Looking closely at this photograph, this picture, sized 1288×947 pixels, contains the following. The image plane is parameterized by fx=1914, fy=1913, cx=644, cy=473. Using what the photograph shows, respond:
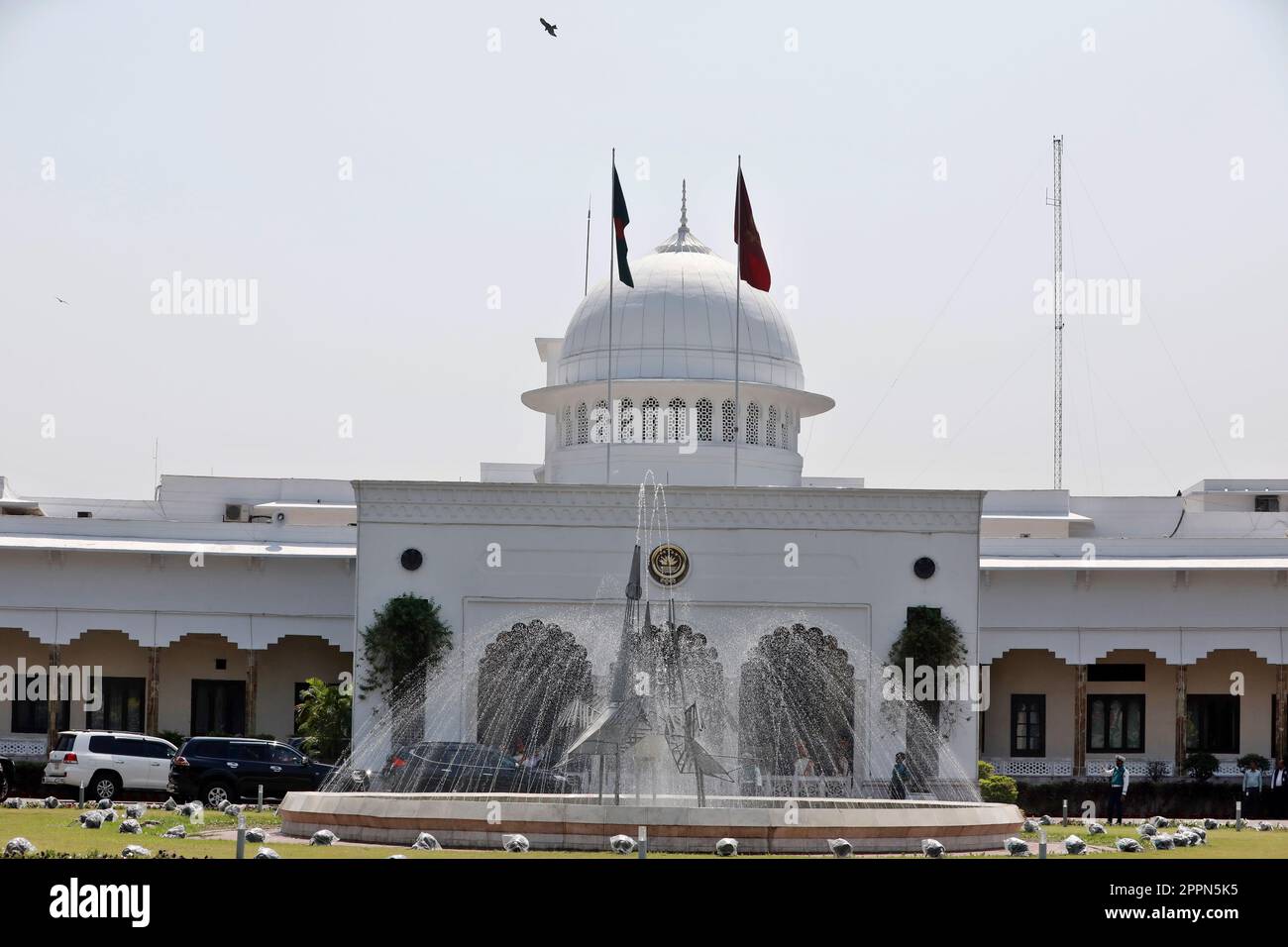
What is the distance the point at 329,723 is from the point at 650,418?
9.44m

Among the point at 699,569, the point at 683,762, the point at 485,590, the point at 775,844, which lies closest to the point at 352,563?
the point at 485,590

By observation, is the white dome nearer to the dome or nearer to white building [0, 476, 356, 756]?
the dome

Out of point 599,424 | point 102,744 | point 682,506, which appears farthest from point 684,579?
point 102,744

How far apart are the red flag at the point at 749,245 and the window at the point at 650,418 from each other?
3.99m

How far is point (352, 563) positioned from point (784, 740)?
1079 centimetres

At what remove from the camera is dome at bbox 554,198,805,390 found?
40.2m

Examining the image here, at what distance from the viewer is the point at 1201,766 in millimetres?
38688

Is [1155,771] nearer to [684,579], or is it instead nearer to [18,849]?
[684,579]

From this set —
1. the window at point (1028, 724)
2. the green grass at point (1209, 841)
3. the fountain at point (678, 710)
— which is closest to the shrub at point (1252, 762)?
the window at point (1028, 724)

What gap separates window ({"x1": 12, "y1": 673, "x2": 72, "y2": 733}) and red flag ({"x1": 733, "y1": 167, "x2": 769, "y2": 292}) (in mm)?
17629

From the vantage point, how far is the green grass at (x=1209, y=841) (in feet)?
72.0

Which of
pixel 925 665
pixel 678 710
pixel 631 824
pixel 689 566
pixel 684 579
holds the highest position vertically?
pixel 689 566

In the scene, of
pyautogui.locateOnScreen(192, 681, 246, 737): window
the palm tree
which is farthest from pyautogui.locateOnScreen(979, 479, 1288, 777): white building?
pyautogui.locateOnScreen(192, 681, 246, 737): window

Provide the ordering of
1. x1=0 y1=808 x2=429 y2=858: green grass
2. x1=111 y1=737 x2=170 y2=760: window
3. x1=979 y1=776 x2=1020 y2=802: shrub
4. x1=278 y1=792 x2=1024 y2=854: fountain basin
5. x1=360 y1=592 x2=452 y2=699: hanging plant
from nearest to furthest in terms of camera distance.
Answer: x1=0 y1=808 x2=429 y2=858: green grass < x1=278 y1=792 x2=1024 y2=854: fountain basin < x1=111 y1=737 x2=170 y2=760: window < x1=979 y1=776 x2=1020 y2=802: shrub < x1=360 y1=592 x2=452 y2=699: hanging plant
